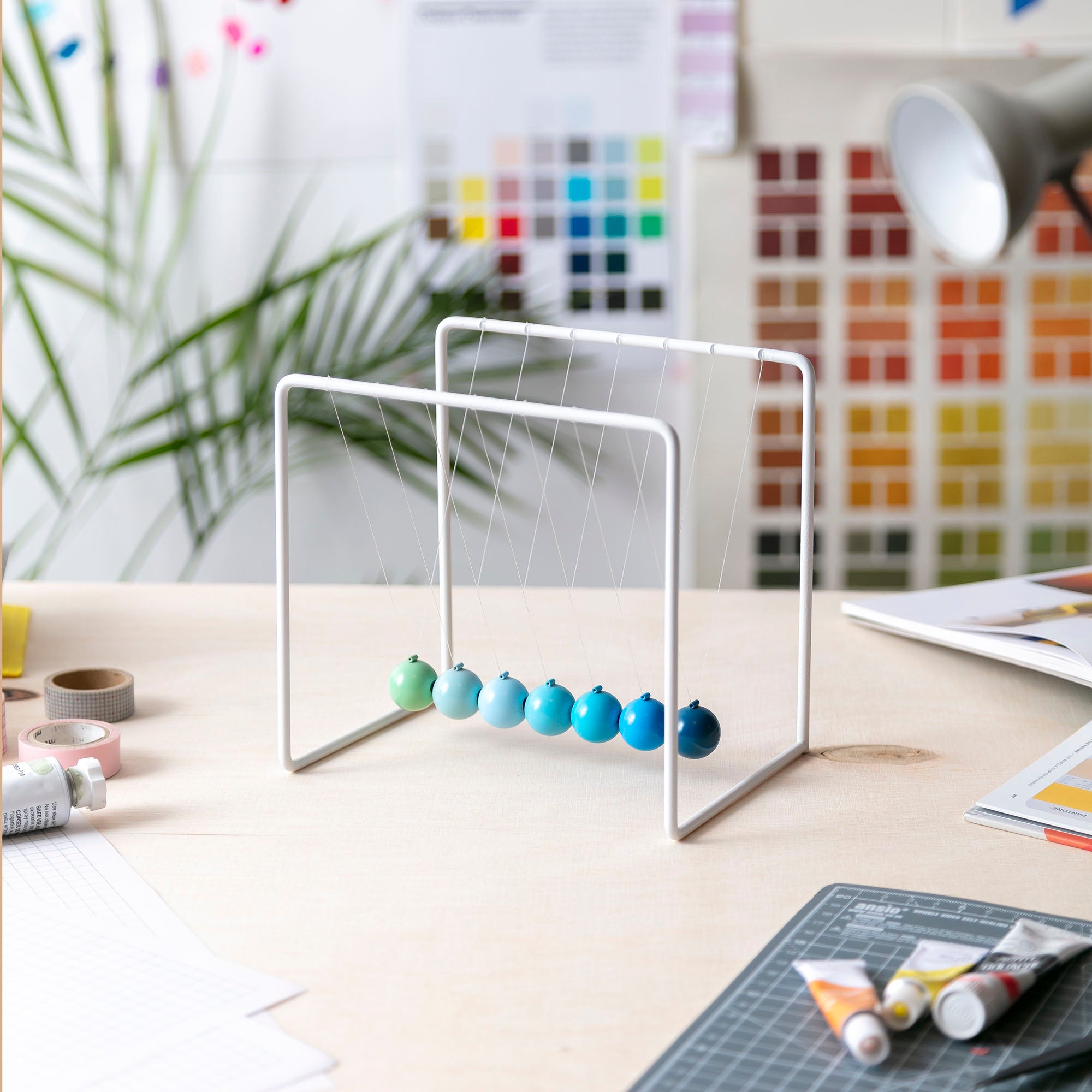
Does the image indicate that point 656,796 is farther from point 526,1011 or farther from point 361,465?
point 361,465

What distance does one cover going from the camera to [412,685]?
966 mm

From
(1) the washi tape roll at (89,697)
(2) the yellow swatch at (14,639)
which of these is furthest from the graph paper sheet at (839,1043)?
(2) the yellow swatch at (14,639)

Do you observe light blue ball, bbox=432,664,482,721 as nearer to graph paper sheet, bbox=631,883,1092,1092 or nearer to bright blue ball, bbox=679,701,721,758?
bright blue ball, bbox=679,701,721,758

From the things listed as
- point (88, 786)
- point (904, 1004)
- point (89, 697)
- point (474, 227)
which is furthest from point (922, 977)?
point (474, 227)

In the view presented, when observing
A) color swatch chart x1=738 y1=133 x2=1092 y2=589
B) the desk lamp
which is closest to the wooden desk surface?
the desk lamp

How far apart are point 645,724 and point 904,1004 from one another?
0.30 meters

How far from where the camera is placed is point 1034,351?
2.15 m

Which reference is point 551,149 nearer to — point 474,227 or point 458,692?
point 474,227

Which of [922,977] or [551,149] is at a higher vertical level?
[551,149]

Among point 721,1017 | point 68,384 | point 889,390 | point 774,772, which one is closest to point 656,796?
point 774,772

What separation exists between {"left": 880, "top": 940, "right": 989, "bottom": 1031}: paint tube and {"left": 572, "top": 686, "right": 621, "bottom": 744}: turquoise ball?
0.28 meters

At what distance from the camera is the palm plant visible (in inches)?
86.7

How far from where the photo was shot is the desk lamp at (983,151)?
1.24 metres

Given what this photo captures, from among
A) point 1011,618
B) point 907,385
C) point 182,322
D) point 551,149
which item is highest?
point 551,149
